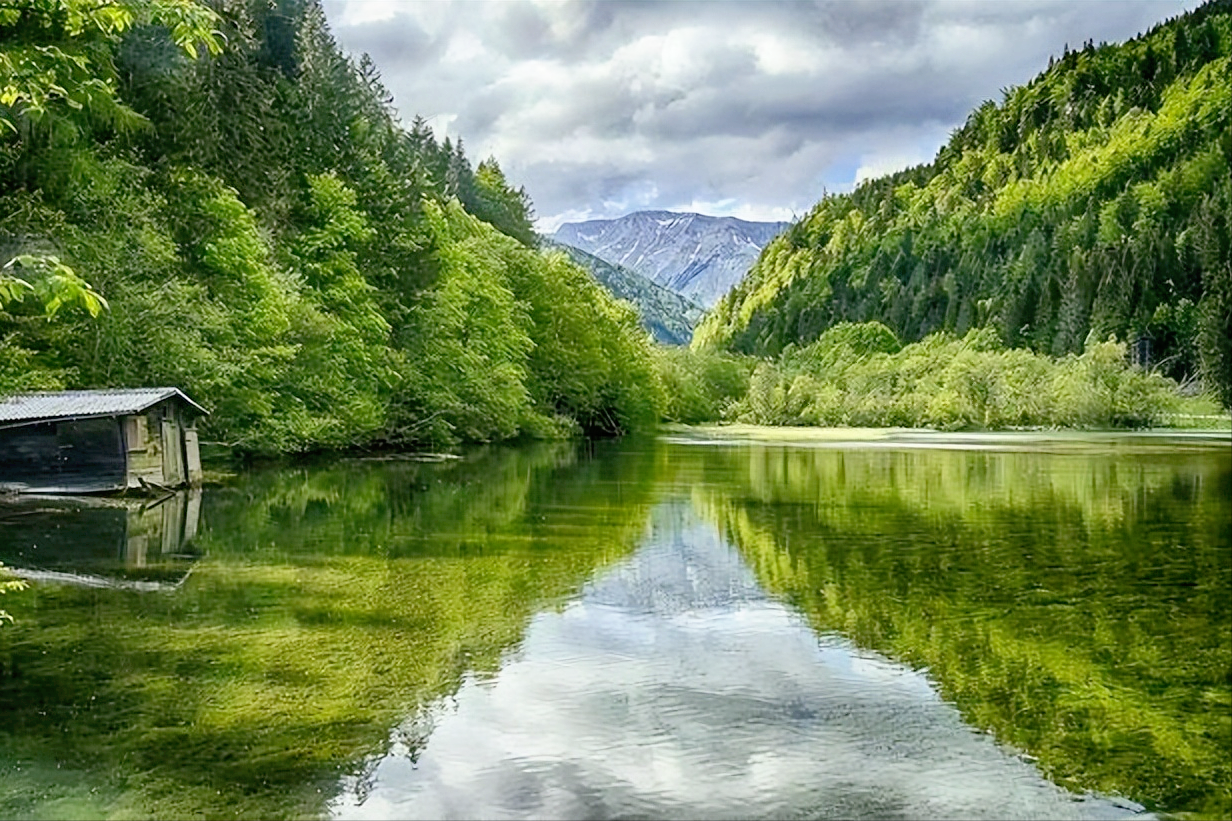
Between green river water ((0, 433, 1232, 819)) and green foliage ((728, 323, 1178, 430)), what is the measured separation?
68.7 meters

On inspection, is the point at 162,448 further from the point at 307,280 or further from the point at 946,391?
the point at 946,391

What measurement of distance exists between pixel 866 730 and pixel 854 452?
45.2m

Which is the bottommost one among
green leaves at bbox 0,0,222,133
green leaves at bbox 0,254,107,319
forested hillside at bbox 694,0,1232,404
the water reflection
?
the water reflection

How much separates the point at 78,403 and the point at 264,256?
1146cm

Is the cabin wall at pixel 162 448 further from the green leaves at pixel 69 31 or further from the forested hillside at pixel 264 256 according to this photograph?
the green leaves at pixel 69 31

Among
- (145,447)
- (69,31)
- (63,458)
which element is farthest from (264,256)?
(69,31)

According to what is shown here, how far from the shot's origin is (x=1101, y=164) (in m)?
171

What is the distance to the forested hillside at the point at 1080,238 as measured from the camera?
135125 mm

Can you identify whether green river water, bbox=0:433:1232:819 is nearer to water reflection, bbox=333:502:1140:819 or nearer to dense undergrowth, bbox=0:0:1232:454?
water reflection, bbox=333:502:1140:819

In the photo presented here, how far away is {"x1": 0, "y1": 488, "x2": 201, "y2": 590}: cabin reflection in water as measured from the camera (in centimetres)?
1531

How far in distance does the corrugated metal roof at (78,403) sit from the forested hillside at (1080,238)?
322 ft

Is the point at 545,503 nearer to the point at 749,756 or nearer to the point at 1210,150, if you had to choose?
the point at 749,756

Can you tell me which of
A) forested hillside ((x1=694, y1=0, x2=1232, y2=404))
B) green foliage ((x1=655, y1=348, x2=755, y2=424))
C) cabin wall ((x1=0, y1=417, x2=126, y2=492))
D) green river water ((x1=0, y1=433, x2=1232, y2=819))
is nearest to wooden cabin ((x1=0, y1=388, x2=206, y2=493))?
cabin wall ((x1=0, y1=417, x2=126, y2=492))

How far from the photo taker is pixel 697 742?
8.23 meters
